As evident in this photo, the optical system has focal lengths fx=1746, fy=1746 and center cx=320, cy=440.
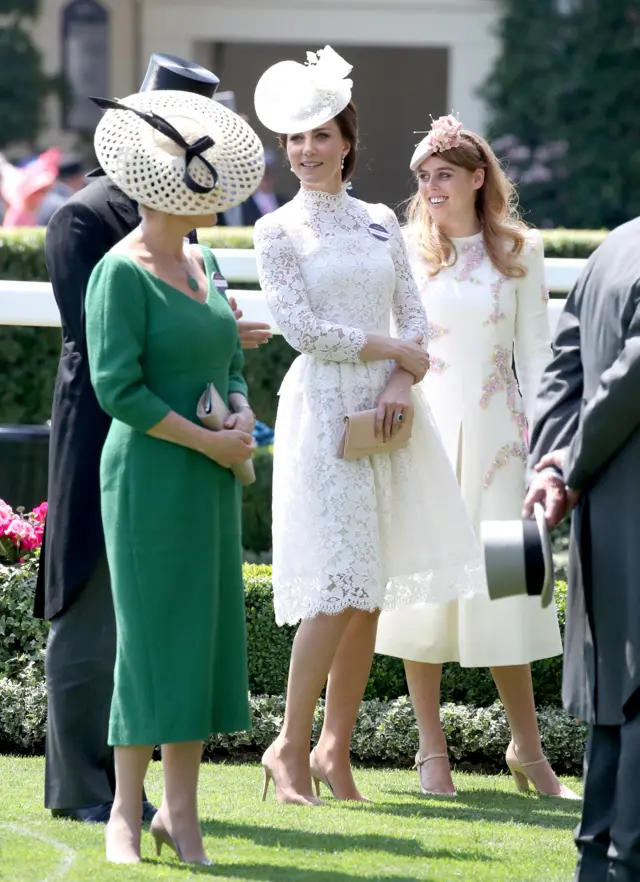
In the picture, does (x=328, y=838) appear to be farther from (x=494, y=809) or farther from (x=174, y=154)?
(x=174, y=154)

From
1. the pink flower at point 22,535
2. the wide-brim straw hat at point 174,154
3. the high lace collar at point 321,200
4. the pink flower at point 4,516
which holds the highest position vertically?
the wide-brim straw hat at point 174,154

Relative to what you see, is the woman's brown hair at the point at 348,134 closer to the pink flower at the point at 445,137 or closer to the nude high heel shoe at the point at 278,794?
the pink flower at the point at 445,137

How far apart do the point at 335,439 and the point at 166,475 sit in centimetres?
103

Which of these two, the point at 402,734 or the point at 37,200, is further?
the point at 37,200

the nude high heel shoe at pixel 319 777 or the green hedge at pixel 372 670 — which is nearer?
the nude high heel shoe at pixel 319 777

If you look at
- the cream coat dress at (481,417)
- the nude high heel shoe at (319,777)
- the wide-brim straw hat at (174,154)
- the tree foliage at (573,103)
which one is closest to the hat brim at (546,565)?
the wide-brim straw hat at (174,154)

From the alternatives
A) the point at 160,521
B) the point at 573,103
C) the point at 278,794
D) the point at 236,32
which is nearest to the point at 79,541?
the point at 160,521

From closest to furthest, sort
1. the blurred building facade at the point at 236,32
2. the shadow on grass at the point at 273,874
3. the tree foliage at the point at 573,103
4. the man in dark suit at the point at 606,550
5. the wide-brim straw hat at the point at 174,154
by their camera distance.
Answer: the man in dark suit at the point at 606,550 < the shadow on grass at the point at 273,874 < the wide-brim straw hat at the point at 174,154 < the tree foliage at the point at 573,103 < the blurred building facade at the point at 236,32

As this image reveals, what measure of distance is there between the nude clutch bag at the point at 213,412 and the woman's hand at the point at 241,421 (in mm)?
14

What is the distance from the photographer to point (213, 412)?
4.02 meters

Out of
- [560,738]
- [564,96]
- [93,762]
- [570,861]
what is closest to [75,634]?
[93,762]

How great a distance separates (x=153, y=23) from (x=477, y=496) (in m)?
17.6

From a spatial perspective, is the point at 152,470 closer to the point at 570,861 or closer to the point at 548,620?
the point at 570,861

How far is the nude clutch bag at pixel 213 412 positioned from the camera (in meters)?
4.02
